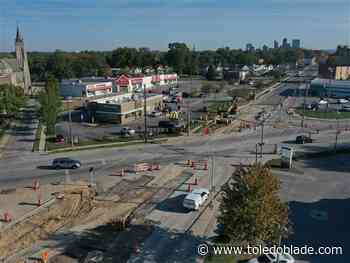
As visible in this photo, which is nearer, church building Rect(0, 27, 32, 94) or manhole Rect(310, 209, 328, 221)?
manhole Rect(310, 209, 328, 221)

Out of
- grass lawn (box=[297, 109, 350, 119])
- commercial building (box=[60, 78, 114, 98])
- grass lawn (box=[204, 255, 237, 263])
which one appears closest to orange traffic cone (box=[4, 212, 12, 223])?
grass lawn (box=[204, 255, 237, 263])

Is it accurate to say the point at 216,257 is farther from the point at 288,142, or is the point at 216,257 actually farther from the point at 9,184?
the point at 288,142

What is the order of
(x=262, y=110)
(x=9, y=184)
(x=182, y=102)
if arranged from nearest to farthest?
(x=9, y=184) < (x=262, y=110) < (x=182, y=102)

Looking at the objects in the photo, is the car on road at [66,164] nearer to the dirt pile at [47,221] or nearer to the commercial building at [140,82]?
the dirt pile at [47,221]

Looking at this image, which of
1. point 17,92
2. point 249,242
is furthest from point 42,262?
point 17,92

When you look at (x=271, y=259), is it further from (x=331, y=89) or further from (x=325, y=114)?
(x=331, y=89)

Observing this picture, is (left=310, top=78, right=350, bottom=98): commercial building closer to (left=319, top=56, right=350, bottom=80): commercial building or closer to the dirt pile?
(left=319, top=56, right=350, bottom=80): commercial building
